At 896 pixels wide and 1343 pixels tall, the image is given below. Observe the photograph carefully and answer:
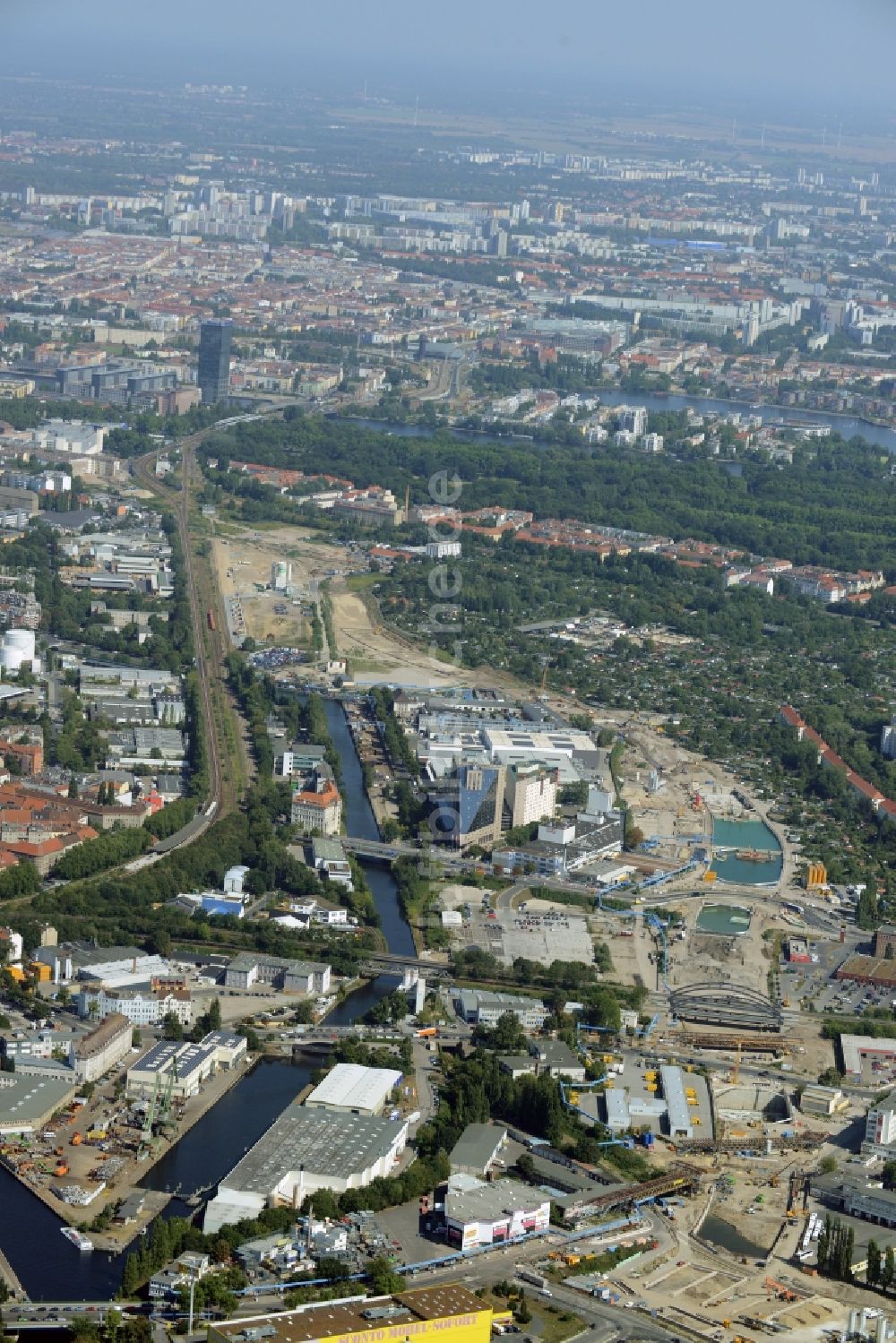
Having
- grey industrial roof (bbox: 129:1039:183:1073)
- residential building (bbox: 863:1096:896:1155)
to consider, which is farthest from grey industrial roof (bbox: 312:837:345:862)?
residential building (bbox: 863:1096:896:1155)

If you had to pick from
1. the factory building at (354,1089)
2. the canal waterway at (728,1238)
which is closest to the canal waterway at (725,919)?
the factory building at (354,1089)

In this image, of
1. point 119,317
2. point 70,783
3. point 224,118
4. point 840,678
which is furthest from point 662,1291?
point 224,118

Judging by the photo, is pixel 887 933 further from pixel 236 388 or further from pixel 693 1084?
pixel 236 388

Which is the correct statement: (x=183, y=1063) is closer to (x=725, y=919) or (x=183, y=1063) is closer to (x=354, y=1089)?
(x=354, y=1089)

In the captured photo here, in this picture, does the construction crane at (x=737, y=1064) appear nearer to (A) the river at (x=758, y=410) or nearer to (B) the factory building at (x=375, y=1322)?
(B) the factory building at (x=375, y=1322)

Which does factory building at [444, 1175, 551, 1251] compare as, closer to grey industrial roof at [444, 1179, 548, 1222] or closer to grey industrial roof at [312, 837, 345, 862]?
grey industrial roof at [444, 1179, 548, 1222]
